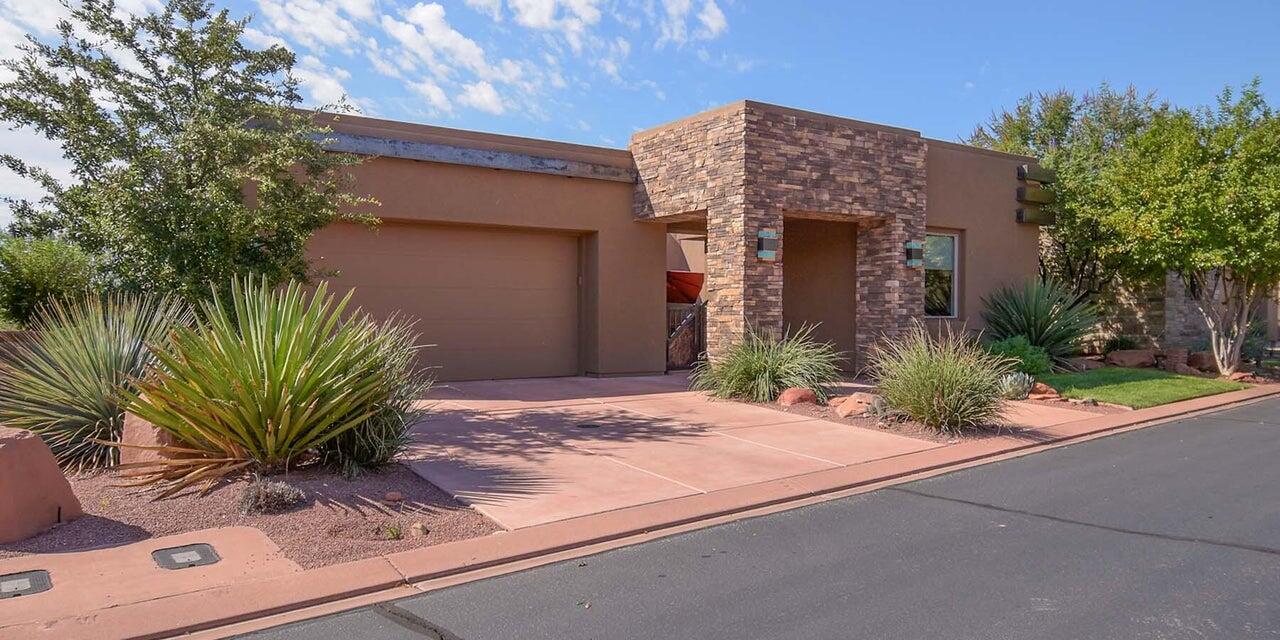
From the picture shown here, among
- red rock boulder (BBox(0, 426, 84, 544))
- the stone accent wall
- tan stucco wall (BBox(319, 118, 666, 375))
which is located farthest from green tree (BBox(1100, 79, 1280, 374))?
red rock boulder (BBox(0, 426, 84, 544))

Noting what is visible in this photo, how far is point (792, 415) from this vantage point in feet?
39.8

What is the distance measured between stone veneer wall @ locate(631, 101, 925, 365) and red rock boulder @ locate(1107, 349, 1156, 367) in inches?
222

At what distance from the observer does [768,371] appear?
13258 mm

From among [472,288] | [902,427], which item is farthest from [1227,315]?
[472,288]

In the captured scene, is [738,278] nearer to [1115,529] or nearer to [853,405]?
[853,405]

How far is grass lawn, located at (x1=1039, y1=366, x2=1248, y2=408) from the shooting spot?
563 inches

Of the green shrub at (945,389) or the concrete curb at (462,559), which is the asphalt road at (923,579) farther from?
the green shrub at (945,389)

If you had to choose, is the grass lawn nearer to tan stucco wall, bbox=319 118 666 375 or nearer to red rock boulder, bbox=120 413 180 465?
tan stucco wall, bbox=319 118 666 375

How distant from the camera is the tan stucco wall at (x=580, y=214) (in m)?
13.9

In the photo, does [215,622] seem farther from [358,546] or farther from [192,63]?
[192,63]

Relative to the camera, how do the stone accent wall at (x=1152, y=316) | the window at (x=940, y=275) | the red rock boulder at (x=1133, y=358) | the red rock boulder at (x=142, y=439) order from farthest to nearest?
the stone accent wall at (x=1152, y=316)
the red rock boulder at (x=1133, y=358)
the window at (x=940, y=275)
the red rock boulder at (x=142, y=439)

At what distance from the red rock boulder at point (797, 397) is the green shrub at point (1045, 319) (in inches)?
259

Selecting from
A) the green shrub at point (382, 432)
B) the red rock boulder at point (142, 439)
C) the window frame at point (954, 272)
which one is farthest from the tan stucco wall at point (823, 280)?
the red rock boulder at point (142, 439)

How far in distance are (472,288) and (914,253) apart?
7724 mm
